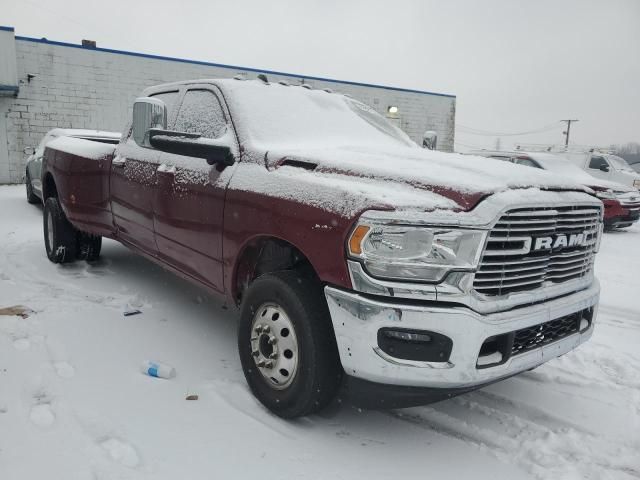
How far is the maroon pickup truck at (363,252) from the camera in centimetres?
207

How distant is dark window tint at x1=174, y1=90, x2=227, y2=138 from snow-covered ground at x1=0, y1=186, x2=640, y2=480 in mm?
1502

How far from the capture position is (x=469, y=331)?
204 cm

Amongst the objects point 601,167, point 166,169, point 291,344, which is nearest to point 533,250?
point 291,344

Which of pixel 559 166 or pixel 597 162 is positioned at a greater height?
pixel 597 162

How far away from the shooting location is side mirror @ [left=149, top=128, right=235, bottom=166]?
290 cm

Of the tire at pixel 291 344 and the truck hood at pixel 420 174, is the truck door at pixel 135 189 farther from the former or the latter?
the tire at pixel 291 344

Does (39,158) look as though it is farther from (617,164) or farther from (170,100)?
(617,164)

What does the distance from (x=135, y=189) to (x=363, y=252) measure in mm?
2592

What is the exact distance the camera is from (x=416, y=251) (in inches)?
82.3

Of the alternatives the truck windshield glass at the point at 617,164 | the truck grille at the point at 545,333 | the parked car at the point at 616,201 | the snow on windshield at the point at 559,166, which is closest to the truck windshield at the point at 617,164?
the truck windshield glass at the point at 617,164

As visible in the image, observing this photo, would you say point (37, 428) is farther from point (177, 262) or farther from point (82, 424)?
point (177, 262)

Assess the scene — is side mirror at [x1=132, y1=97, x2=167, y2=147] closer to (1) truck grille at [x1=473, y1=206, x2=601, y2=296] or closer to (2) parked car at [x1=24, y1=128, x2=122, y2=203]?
(1) truck grille at [x1=473, y1=206, x2=601, y2=296]

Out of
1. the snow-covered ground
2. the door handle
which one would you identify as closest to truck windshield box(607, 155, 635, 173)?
the snow-covered ground

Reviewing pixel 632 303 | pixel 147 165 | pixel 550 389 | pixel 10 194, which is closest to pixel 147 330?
pixel 147 165
